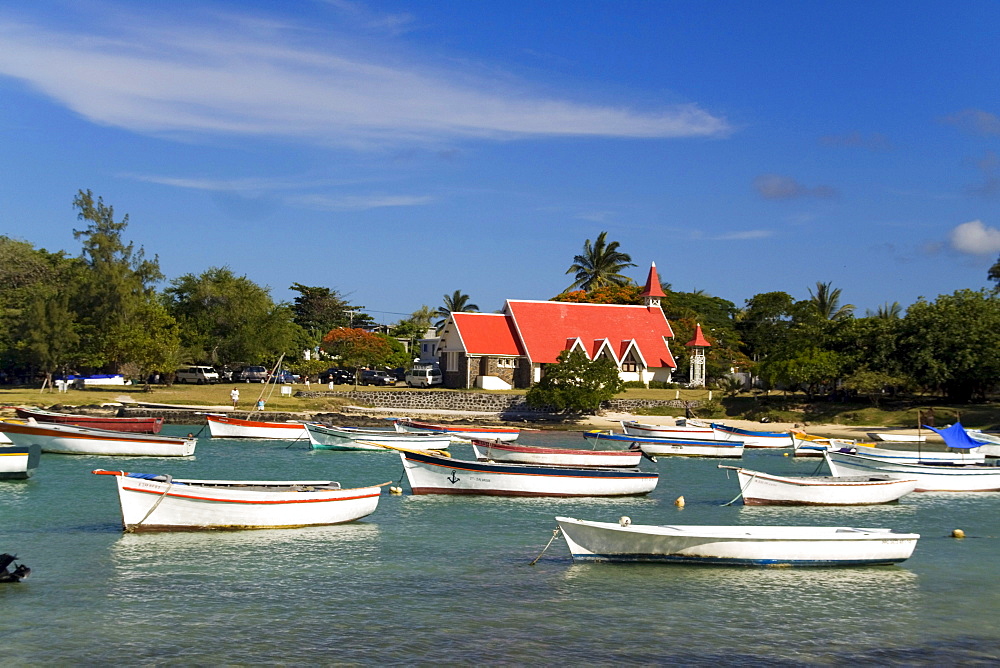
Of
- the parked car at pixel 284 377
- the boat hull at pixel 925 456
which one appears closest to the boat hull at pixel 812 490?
the boat hull at pixel 925 456

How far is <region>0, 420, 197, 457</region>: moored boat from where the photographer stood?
3903 cm

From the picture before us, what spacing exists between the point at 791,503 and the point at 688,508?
3170 mm

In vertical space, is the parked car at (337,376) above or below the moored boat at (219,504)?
above

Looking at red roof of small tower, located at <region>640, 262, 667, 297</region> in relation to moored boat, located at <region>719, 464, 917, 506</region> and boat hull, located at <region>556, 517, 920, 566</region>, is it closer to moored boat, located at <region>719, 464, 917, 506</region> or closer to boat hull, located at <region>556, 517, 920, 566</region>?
moored boat, located at <region>719, 464, 917, 506</region>

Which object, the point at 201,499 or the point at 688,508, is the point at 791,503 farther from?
the point at 201,499

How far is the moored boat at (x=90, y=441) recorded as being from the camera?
1537 inches

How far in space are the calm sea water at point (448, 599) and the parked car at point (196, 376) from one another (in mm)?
47802

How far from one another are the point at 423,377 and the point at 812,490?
4959cm

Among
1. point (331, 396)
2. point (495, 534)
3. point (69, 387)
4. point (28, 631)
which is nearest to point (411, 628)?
point (28, 631)

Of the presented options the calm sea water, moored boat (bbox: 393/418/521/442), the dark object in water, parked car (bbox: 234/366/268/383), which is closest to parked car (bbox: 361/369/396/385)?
parked car (bbox: 234/366/268/383)

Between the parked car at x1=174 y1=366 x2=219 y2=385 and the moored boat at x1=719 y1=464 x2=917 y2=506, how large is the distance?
55.0m

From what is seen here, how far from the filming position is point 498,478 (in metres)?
29.5

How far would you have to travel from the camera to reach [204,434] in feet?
173

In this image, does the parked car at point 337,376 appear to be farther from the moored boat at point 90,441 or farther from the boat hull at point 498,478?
the boat hull at point 498,478
